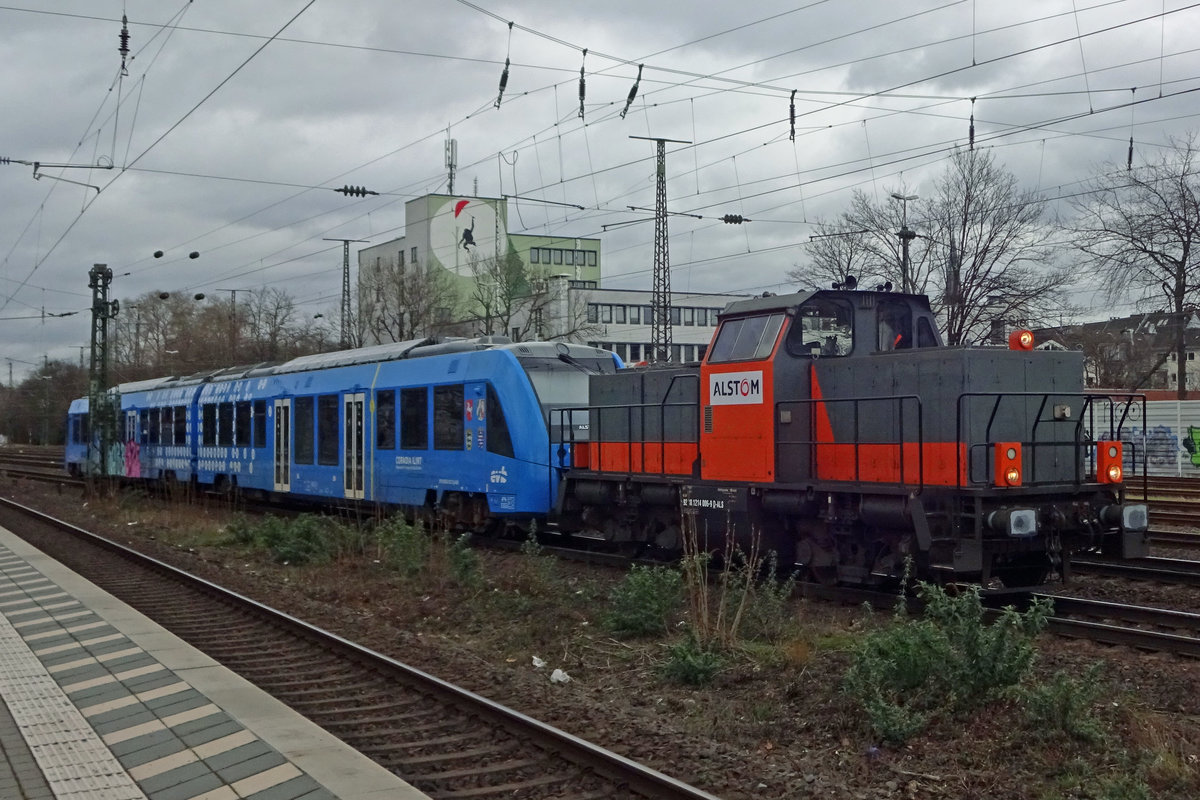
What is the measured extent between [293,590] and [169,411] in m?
18.3

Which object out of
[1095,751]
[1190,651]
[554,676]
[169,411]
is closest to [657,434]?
[554,676]

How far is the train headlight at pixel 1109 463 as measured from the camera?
11.3 m

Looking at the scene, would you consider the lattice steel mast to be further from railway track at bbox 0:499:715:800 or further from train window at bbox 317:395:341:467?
railway track at bbox 0:499:715:800

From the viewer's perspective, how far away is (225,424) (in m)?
26.3

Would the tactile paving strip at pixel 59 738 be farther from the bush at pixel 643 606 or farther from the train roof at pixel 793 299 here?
the train roof at pixel 793 299

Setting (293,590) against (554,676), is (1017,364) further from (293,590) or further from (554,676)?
(293,590)

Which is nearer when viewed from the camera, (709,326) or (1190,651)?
(1190,651)

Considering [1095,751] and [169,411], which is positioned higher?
[169,411]

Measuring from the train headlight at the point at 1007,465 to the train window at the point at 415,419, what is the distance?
1046 centimetres

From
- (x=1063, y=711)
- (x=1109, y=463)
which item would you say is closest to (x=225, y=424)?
(x=1109, y=463)

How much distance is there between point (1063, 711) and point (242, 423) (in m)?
22.1

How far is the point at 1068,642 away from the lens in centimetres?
937

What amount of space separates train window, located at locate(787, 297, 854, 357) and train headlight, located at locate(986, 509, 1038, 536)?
9.82ft

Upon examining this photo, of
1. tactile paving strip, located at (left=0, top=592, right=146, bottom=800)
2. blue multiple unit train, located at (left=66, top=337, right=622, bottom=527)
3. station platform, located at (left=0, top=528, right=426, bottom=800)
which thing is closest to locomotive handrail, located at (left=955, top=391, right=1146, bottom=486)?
station platform, located at (left=0, top=528, right=426, bottom=800)
